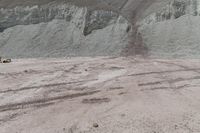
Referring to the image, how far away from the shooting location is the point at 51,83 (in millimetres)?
13492

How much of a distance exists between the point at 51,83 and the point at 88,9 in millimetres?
13871

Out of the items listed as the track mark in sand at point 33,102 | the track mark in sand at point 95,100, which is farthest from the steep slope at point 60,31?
the track mark in sand at point 95,100

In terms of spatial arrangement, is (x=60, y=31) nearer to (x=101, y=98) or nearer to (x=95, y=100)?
(x=101, y=98)

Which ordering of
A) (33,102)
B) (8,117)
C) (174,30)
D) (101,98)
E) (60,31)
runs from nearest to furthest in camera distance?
(8,117) → (33,102) → (101,98) → (174,30) → (60,31)

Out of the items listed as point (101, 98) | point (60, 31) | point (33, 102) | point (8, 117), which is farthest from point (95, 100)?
point (60, 31)

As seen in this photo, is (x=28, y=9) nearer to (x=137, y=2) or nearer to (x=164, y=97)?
(x=137, y=2)

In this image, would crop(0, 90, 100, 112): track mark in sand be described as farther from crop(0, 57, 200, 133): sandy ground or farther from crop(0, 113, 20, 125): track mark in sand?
crop(0, 113, 20, 125): track mark in sand

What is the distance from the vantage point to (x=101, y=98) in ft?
35.8

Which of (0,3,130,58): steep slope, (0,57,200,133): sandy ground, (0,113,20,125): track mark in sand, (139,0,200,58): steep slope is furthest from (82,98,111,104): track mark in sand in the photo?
(0,3,130,58): steep slope

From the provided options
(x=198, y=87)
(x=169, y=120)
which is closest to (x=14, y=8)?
(x=198, y=87)

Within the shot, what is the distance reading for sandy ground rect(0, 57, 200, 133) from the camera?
8.23m

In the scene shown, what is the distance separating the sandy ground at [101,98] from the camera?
823cm

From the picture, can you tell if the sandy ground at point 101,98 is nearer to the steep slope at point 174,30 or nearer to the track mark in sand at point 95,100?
the track mark in sand at point 95,100

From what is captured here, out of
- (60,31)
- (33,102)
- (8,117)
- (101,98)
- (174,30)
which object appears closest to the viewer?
(8,117)
